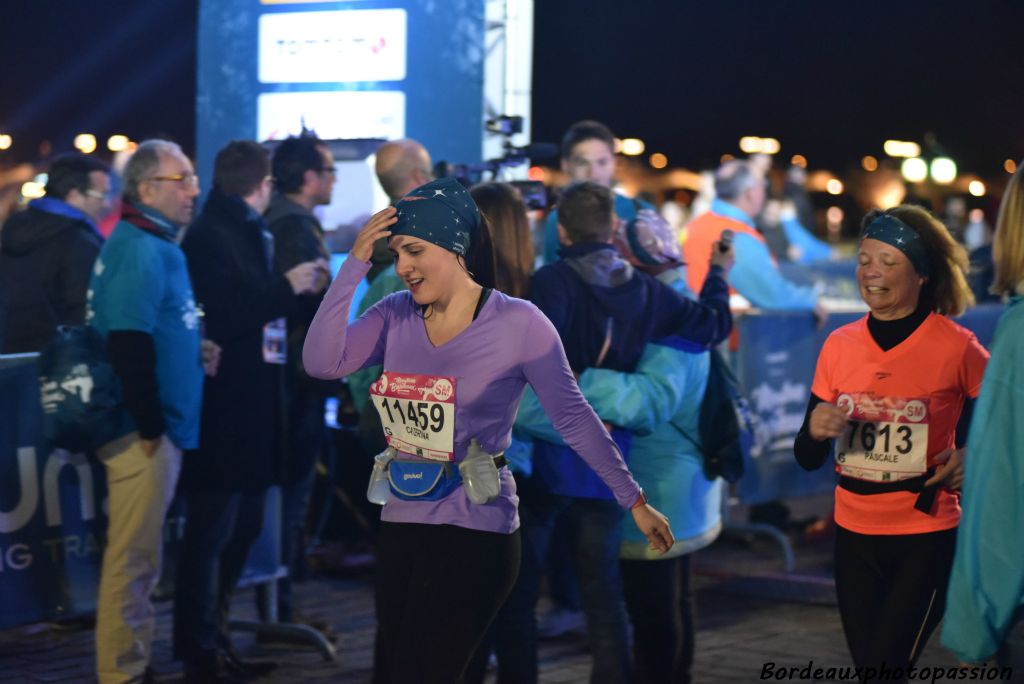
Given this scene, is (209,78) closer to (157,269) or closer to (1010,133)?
(157,269)

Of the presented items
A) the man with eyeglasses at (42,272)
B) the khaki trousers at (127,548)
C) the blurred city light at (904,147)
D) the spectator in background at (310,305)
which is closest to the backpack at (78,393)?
the khaki trousers at (127,548)

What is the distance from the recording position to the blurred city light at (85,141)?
70.0 ft

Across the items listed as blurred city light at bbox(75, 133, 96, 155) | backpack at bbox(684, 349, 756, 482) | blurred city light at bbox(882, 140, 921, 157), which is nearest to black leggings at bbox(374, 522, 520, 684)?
backpack at bbox(684, 349, 756, 482)

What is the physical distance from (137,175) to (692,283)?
446 cm

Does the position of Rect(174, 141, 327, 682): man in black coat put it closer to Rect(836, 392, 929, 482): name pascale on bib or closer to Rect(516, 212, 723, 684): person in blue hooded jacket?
Rect(516, 212, 723, 684): person in blue hooded jacket

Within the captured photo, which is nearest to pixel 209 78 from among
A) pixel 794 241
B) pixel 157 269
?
pixel 157 269

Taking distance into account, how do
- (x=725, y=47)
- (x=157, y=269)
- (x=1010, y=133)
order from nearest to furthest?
1. (x=157, y=269)
2. (x=725, y=47)
3. (x=1010, y=133)

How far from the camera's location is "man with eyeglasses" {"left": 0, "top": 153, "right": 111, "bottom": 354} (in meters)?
7.35

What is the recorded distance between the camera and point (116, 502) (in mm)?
5680

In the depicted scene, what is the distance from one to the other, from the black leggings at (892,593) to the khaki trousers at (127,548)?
283 cm

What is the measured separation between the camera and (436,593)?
3840 mm

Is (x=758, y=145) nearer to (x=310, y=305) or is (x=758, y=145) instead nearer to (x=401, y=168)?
(x=401, y=168)

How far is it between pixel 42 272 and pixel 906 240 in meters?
4.72

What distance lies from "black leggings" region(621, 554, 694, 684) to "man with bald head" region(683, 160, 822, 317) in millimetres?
3966
